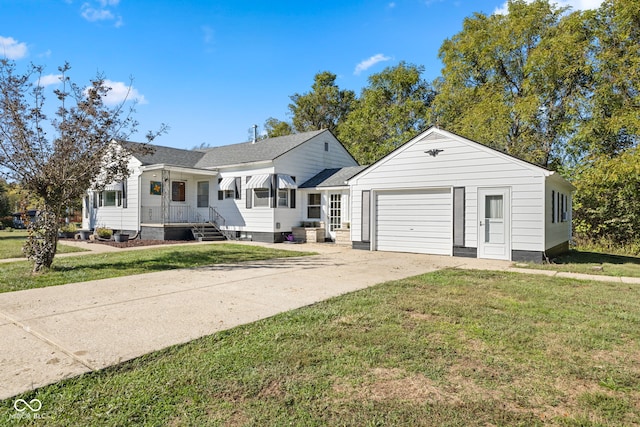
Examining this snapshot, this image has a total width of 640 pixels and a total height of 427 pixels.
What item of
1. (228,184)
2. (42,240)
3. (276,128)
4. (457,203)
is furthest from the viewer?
(276,128)

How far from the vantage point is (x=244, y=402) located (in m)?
2.66

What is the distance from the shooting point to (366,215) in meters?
13.3

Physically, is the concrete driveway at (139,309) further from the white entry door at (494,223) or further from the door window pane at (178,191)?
the door window pane at (178,191)

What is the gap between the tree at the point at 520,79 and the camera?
58.8 feet

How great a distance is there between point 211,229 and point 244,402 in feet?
54.5

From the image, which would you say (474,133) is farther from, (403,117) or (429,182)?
(429,182)

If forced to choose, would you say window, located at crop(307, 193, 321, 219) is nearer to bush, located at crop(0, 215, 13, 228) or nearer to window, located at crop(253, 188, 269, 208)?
window, located at crop(253, 188, 269, 208)

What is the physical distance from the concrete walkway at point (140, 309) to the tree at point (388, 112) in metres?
20.2

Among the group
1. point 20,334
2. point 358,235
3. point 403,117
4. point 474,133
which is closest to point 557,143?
point 474,133

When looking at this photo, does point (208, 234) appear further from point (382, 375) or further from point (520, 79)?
point (520, 79)

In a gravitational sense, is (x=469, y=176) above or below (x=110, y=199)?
above

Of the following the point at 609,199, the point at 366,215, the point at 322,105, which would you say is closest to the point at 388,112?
the point at 322,105

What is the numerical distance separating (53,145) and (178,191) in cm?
1116

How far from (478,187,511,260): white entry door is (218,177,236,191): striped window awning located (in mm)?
11204
